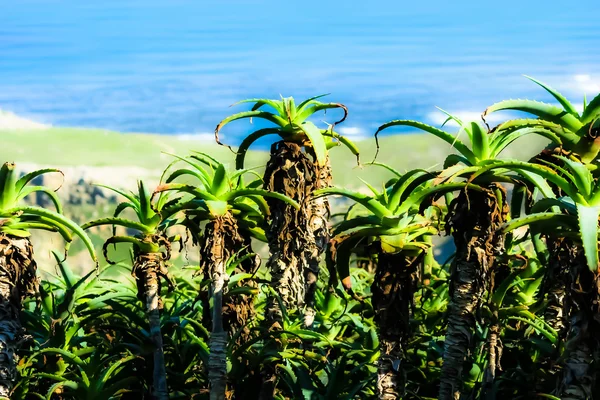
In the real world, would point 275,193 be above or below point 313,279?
above

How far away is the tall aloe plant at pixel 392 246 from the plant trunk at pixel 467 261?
26 centimetres

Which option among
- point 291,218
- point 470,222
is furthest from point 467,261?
point 291,218

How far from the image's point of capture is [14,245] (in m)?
7.08

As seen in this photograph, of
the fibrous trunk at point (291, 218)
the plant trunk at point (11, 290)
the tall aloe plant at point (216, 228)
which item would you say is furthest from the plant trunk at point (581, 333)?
the plant trunk at point (11, 290)

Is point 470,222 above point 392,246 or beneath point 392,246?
above

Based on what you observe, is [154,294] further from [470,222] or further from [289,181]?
[470,222]

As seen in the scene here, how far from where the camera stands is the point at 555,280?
639 cm

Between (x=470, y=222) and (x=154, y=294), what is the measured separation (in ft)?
10.5

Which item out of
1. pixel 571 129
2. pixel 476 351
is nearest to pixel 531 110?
pixel 571 129

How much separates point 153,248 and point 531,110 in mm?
3650

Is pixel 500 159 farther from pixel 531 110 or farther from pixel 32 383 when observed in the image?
pixel 32 383

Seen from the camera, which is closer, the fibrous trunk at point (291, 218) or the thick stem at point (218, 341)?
the thick stem at point (218, 341)

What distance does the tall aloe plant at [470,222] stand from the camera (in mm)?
6676

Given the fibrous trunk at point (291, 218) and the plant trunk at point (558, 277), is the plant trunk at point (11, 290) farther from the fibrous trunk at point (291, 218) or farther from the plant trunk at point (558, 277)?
the plant trunk at point (558, 277)
